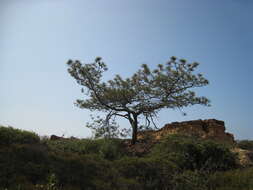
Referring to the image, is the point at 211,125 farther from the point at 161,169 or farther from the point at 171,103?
the point at 161,169

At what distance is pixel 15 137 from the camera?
253 inches

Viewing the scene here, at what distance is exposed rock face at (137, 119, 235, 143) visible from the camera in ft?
44.0

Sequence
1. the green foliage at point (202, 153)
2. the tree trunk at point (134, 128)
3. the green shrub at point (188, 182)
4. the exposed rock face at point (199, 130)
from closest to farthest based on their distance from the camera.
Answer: the green shrub at point (188, 182) → the green foliage at point (202, 153) → the tree trunk at point (134, 128) → the exposed rock face at point (199, 130)

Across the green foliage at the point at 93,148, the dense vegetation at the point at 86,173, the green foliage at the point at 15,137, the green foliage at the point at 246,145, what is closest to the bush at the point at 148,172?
the dense vegetation at the point at 86,173

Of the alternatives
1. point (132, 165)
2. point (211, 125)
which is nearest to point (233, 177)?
point (132, 165)

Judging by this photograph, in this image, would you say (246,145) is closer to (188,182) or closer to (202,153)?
(202,153)

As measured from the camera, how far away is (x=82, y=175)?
216 inches

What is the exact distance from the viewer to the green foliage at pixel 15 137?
6180 mm

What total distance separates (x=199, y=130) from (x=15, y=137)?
10946mm

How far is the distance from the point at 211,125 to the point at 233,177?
7814mm

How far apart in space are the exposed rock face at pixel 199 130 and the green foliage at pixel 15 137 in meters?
7.31

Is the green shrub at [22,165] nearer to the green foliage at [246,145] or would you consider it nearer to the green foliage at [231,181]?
the green foliage at [231,181]

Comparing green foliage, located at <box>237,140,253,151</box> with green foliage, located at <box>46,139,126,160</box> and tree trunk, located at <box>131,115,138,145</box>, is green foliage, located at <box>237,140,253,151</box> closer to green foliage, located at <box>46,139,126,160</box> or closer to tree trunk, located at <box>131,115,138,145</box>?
tree trunk, located at <box>131,115,138,145</box>

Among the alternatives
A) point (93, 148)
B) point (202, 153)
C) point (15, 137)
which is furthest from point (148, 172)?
point (15, 137)
